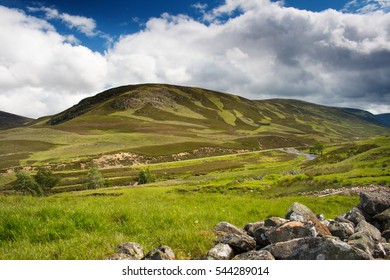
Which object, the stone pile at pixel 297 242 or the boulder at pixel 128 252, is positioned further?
the boulder at pixel 128 252

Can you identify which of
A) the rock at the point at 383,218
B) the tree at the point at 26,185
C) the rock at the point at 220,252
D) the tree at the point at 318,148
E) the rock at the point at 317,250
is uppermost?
the tree at the point at 318,148

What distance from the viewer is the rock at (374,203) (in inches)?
585

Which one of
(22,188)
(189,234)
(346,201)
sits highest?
(189,234)

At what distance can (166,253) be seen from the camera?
7.62 meters

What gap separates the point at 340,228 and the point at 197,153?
169 metres

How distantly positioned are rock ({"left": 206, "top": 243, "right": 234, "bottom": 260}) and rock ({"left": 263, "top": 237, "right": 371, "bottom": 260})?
95cm

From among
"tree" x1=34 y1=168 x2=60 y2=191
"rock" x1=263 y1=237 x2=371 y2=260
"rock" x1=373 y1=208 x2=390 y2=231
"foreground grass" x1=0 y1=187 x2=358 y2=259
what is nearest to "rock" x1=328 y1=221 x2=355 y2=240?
"rock" x1=263 y1=237 x2=371 y2=260

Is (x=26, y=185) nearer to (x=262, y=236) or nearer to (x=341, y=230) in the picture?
(x=262, y=236)

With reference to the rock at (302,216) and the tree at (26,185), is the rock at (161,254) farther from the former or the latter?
the tree at (26,185)

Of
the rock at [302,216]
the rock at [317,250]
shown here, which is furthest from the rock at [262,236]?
the rock at [302,216]

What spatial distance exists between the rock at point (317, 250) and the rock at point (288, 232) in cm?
92

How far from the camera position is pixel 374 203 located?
1498 cm

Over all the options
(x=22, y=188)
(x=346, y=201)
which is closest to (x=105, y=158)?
(x=22, y=188)
